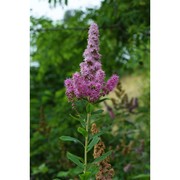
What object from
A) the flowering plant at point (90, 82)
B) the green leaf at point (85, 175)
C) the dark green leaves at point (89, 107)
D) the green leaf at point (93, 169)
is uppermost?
the flowering plant at point (90, 82)

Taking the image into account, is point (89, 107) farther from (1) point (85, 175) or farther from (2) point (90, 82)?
(1) point (85, 175)

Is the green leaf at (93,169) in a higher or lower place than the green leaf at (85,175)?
higher

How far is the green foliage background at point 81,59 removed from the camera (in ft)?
8.17

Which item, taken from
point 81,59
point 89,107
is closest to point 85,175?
point 89,107

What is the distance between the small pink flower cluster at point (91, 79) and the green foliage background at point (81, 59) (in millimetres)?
1200

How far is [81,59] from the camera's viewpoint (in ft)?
9.68

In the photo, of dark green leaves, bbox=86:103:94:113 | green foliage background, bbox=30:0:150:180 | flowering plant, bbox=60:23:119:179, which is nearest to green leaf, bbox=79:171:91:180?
flowering plant, bbox=60:23:119:179

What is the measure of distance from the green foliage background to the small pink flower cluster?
120 cm

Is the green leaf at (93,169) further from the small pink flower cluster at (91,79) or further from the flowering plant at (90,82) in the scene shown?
the small pink flower cluster at (91,79)

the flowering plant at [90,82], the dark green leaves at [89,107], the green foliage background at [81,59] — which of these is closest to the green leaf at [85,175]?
the flowering plant at [90,82]

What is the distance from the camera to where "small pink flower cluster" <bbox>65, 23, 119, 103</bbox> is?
3.66 feet
